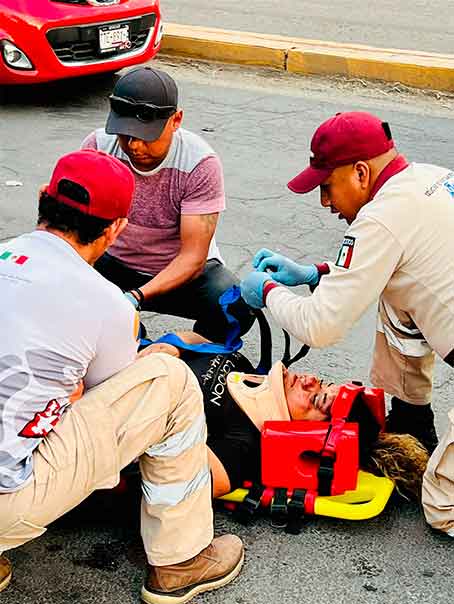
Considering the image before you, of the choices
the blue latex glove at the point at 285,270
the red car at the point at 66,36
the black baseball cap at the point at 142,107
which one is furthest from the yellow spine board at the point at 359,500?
the red car at the point at 66,36

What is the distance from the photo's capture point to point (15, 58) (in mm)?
7605

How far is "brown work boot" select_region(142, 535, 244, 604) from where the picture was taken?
2.83 meters

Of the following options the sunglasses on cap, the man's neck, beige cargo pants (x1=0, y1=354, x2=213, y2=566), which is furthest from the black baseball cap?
beige cargo pants (x1=0, y1=354, x2=213, y2=566)

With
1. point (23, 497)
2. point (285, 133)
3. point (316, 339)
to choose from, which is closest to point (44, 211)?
point (23, 497)

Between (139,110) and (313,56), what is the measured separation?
228 inches

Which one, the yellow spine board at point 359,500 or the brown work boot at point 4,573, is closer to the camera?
the brown work boot at point 4,573

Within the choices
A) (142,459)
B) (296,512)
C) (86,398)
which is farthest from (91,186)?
(296,512)

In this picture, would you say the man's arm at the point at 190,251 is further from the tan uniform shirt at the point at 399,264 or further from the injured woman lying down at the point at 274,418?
the tan uniform shirt at the point at 399,264

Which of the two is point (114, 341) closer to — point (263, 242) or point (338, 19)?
point (263, 242)

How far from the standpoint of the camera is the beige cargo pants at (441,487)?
3118mm

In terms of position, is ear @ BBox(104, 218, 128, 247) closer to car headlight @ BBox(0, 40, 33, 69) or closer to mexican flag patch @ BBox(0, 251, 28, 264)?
mexican flag patch @ BBox(0, 251, 28, 264)

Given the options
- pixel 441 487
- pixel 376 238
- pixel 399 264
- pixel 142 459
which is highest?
pixel 376 238

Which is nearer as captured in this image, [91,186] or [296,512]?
[91,186]

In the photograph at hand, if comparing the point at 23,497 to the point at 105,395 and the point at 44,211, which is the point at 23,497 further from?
the point at 44,211
